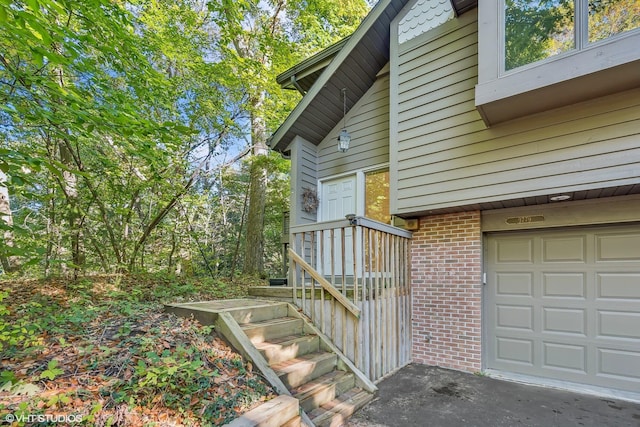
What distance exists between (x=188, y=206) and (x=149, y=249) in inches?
52.5

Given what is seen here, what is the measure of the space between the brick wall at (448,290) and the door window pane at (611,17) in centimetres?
240

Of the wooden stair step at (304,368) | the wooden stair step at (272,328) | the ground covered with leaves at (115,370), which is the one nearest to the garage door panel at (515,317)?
the wooden stair step at (304,368)

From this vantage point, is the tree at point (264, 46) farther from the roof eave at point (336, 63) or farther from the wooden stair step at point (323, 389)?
the wooden stair step at point (323, 389)

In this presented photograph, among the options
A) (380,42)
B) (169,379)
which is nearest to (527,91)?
(380,42)

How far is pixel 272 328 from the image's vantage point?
139 inches

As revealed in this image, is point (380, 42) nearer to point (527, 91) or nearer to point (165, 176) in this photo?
point (527, 91)

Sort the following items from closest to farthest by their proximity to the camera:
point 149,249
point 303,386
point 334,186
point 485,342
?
point 303,386 < point 485,342 < point 334,186 < point 149,249

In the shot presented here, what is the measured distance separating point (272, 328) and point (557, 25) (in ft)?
15.1

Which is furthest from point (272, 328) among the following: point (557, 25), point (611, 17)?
point (611, 17)

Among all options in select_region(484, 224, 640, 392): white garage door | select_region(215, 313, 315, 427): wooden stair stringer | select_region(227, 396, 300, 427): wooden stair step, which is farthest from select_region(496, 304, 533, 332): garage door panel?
select_region(227, 396, 300, 427): wooden stair step

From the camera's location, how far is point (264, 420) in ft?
7.34

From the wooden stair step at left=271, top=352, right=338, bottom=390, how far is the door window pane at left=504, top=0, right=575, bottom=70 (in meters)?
3.94

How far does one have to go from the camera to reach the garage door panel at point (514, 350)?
4.20 metres

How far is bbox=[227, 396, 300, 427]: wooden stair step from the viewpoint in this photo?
2.19 metres
